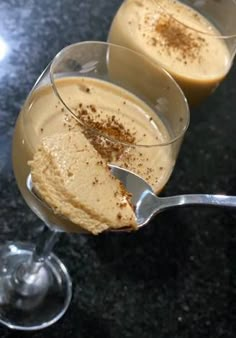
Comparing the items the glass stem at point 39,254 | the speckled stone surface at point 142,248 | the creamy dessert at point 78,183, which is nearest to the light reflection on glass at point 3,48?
the speckled stone surface at point 142,248

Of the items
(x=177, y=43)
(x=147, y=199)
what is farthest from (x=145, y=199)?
(x=177, y=43)

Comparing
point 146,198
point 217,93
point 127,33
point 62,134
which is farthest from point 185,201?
point 217,93

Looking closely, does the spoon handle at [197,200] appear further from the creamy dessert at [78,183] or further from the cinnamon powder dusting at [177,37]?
the cinnamon powder dusting at [177,37]

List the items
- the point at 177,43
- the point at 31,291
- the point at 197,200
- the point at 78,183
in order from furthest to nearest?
the point at 177,43 < the point at 31,291 < the point at 197,200 < the point at 78,183

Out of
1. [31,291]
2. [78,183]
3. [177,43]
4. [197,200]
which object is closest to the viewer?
[78,183]

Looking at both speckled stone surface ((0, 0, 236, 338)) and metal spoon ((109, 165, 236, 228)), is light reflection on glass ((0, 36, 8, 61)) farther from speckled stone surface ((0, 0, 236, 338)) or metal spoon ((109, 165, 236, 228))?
metal spoon ((109, 165, 236, 228))

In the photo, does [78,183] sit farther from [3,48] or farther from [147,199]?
[3,48]

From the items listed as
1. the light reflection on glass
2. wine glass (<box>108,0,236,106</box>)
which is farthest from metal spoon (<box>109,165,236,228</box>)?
the light reflection on glass
